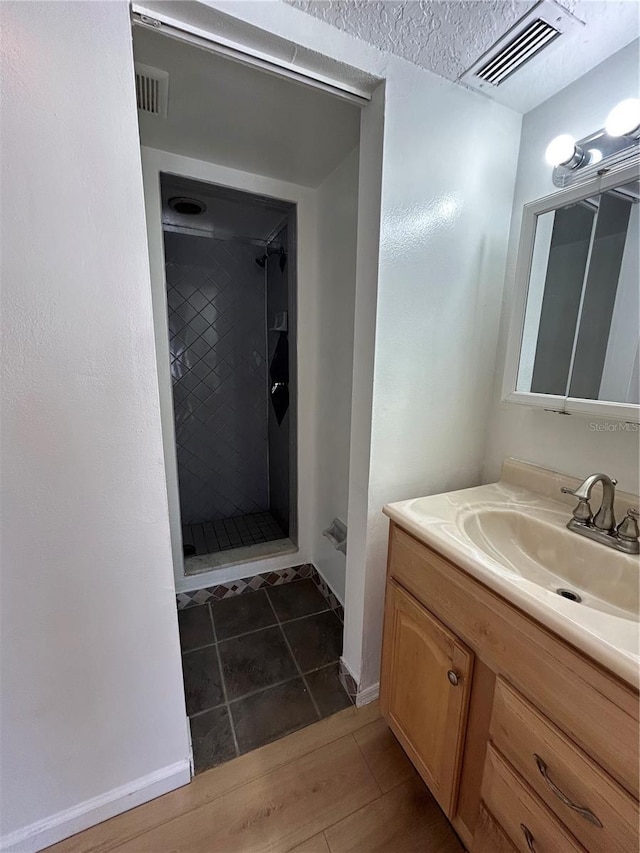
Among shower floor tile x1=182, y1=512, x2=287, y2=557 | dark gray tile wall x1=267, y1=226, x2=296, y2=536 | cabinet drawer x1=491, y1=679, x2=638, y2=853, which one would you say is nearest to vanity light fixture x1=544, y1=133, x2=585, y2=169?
dark gray tile wall x1=267, y1=226, x2=296, y2=536

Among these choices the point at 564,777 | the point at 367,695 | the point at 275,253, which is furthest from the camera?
the point at 275,253

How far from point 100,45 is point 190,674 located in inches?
77.7

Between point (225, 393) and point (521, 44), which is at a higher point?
point (521, 44)

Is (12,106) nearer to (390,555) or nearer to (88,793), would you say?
(390,555)

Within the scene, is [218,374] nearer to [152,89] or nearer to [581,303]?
[152,89]

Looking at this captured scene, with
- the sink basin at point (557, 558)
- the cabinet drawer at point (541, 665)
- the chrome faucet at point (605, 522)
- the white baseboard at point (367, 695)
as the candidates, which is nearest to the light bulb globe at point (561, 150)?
Answer: the chrome faucet at point (605, 522)

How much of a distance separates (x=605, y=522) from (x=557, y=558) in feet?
0.49

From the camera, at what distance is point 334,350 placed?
1715mm

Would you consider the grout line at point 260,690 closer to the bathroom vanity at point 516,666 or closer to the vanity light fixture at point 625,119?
the bathroom vanity at point 516,666

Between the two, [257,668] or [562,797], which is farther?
[257,668]

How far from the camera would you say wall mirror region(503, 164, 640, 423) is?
91 cm

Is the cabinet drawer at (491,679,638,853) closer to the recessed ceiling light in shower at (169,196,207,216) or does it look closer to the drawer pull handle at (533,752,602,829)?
the drawer pull handle at (533,752,602,829)

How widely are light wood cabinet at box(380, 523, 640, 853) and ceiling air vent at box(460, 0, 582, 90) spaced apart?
1.33 meters

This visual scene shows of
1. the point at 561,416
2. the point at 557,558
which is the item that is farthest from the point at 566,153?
the point at 557,558
